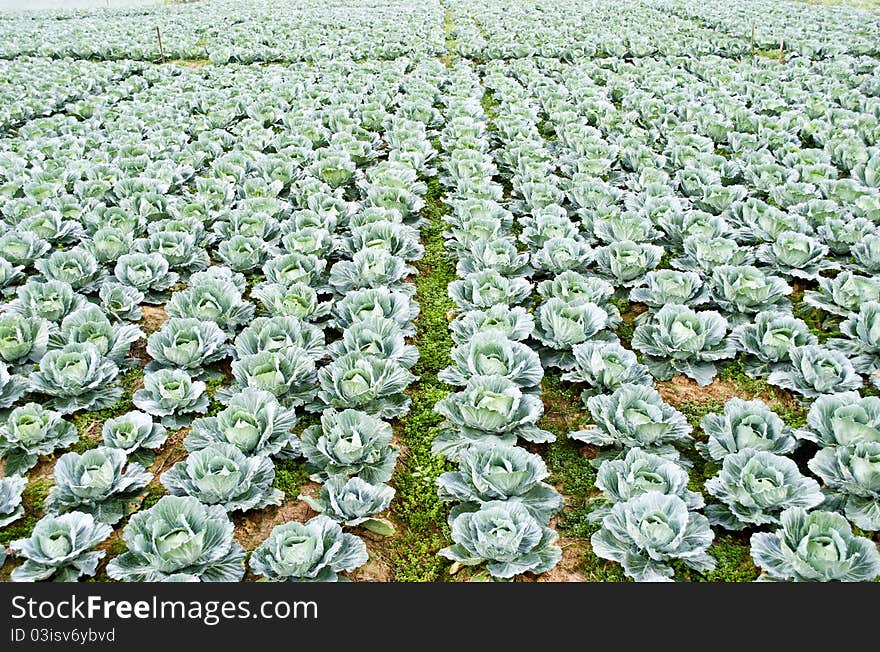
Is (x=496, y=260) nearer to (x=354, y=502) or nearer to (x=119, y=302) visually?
(x=354, y=502)

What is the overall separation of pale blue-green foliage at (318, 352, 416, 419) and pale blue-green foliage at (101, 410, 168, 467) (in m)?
1.05

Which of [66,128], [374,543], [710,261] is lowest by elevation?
[374,543]

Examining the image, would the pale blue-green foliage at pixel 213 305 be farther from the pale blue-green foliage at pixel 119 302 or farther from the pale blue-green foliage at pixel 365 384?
the pale blue-green foliage at pixel 365 384

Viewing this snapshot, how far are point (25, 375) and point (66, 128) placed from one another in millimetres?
6705

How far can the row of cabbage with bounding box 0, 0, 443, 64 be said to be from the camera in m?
16.6

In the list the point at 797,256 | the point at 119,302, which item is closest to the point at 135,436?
the point at 119,302

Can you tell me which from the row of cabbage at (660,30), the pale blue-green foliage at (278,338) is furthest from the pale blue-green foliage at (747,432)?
the row of cabbage at (660,30)

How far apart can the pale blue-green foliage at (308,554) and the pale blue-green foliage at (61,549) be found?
2.81 ft

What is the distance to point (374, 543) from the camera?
136 inches

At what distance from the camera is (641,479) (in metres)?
3.30

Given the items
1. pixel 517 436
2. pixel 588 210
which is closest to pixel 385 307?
pixel 517 436

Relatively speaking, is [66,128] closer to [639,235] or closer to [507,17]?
[639,235]

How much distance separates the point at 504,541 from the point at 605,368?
5.32ft

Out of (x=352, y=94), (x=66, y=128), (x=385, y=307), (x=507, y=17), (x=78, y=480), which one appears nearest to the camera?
(x=78, y=480)
